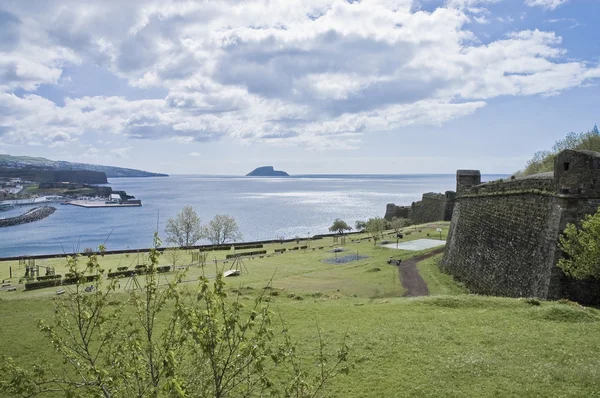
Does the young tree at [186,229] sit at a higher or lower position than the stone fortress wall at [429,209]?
lower

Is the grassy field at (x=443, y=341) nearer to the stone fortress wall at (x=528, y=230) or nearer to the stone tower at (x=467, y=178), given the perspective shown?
the stone fortress wall at (x=528, y=230)

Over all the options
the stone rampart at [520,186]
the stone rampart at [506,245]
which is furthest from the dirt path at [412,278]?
the stone rampart at [520,186]

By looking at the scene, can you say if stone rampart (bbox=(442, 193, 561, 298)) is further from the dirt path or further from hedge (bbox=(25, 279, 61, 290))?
hedge (bbox=(25, 279, 61, 290))

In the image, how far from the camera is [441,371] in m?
11.1

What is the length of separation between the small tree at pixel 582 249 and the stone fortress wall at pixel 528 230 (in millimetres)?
1001

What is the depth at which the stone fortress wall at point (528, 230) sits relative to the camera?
18188mm

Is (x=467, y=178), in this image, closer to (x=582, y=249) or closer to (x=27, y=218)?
(x=582, y=249)

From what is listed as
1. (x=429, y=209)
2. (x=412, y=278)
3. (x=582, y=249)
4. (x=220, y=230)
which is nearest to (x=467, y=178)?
(x=412, y=278)

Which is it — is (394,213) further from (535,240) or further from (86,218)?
(86,218)

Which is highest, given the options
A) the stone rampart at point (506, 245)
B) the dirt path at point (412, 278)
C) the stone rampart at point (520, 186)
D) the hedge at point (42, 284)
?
the stone rampart at point (520, 186)

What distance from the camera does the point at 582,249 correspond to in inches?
661

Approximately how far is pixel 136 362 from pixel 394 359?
8628mm

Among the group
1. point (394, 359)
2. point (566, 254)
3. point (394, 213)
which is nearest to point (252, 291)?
point (394, 359)

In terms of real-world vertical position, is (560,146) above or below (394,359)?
above
